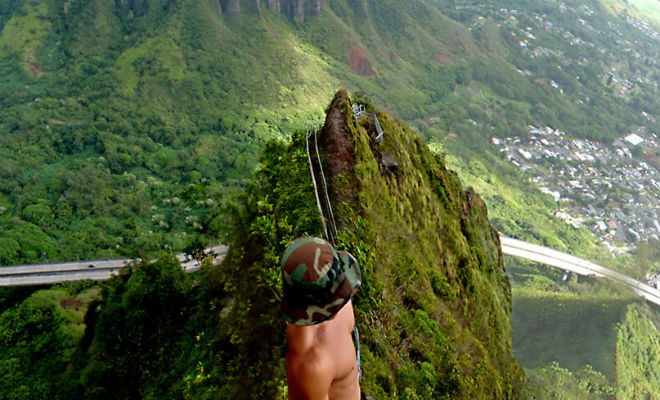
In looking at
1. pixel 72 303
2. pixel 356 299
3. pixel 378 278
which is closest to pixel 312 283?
pixel 356 299

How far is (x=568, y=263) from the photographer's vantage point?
174 feet

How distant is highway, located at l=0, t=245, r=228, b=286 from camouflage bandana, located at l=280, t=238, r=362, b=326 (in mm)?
26867

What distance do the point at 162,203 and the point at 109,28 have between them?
5980cm

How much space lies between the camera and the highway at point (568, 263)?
171ft

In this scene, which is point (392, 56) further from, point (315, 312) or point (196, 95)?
point (315, 312)

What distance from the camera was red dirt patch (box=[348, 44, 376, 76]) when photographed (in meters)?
96.1

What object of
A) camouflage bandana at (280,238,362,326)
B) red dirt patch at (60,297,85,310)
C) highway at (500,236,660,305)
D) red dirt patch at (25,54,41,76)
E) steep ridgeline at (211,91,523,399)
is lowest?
highway at (500,236,660,305)

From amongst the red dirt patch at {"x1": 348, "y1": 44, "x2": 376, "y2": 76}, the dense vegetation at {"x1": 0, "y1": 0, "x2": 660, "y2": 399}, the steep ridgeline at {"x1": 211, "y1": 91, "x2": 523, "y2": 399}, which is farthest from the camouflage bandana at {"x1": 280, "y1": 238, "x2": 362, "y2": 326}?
the red dirt patch at {"x1": 348, "y1": 44, "x2": 376, "y2": 76}

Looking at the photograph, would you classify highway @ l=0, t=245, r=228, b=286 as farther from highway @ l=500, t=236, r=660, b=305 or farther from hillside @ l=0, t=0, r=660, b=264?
highway @ l=500, t=236, r=660, b=305

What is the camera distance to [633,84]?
434 ft

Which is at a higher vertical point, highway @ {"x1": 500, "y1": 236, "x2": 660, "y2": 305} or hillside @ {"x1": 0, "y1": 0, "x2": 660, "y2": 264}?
hillside @ {"x1": 0, "y1": 0, "x2": 660, "y2": 264}

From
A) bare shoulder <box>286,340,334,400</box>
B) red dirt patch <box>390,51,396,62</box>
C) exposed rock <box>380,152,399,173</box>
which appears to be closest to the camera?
bare shoulder <box>286,340,334,400</box>

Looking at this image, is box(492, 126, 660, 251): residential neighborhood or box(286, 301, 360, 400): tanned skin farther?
box(492, 126, 660, 251): residential neighborhood

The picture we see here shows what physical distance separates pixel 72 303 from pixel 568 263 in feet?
193
